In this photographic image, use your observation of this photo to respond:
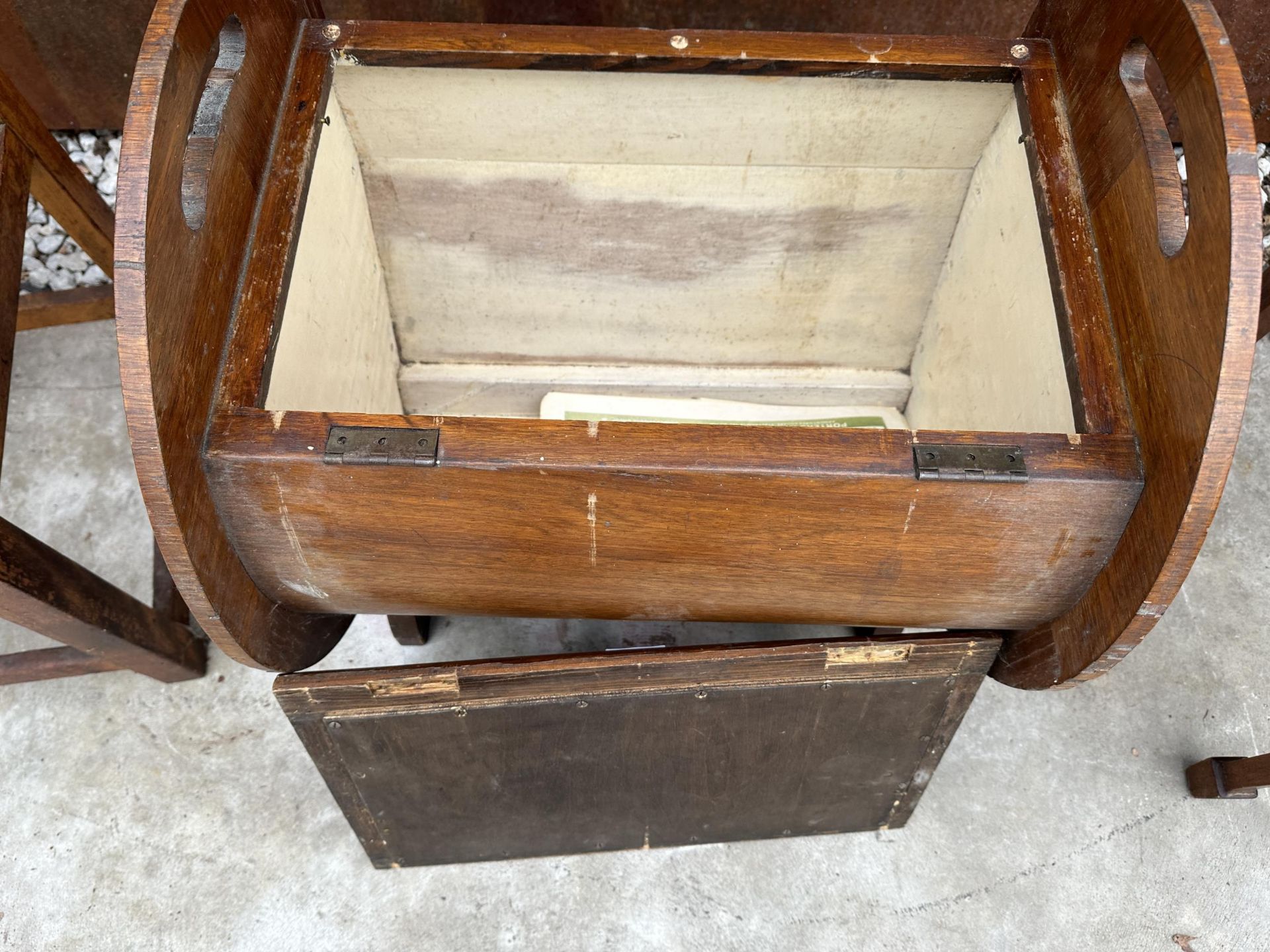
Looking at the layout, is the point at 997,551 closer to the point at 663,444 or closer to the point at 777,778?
the point at 663,444

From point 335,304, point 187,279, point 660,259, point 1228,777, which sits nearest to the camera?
point 187,279

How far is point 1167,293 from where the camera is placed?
3.24ft

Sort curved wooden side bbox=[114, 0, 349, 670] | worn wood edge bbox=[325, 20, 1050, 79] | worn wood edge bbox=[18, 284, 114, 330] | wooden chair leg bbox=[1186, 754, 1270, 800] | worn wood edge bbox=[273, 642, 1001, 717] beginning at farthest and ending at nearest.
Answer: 1. worn wood edge bbox=[18, 284, 114, 330]
2. wooden chair leg bbox=[1186, 754, 1270, 800]
3. worn wood edge bbox=[325, 20, 1050, 79]
4. worn wood edge bbox=[273, 642, 1001, 717]
5. curved wooden side bbox=[114, 0, 349, 670]

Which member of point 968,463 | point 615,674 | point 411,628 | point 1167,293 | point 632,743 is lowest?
point 411,628

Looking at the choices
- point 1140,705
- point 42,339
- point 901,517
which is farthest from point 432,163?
point 1140,705

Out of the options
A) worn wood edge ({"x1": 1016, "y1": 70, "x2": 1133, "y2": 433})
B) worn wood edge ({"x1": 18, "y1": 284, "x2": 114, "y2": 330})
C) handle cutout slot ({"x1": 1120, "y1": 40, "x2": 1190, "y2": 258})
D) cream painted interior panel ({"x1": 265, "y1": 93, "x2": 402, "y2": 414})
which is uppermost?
handle cutout slot ({"x1": 1120, "y1": 40, "x2": 1190, "y2": 258})

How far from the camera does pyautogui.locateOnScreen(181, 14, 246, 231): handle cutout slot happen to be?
1.00 meters

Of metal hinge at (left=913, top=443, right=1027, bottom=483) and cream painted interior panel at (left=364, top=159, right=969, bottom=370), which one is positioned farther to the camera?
cream painted interior panel at (left=364, top=159, right=969, bottom=370)

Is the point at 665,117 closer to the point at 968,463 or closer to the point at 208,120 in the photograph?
the point at 208,120

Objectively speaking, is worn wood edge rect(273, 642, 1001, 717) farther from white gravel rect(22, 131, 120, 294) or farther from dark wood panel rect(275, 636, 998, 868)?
white gravel rect(22, 131, 120, 294)

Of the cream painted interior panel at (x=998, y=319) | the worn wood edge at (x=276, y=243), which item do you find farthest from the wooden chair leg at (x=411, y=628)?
the cream painted interior panel at (x=998, y=319)

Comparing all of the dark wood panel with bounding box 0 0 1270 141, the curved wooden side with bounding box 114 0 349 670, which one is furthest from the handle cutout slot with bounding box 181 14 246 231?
the dark wood panel with bounding box 0 0 1270 141

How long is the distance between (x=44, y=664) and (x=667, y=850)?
1.10 metres

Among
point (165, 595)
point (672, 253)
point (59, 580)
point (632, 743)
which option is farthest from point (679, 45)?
point (165, 595)
